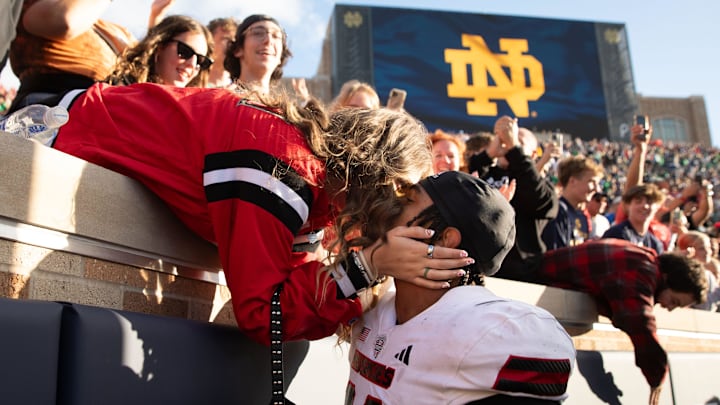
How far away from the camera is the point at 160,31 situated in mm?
2615

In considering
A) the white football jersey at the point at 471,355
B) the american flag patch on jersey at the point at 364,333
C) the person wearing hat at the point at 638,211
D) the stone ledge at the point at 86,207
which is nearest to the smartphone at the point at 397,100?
the person wearing hat at the point at 638,211

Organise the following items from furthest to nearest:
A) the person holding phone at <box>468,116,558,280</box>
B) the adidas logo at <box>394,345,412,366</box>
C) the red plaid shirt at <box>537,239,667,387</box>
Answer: the person holding phone at <box>468,116,558,280</box>
the red plaid shirt at <box>537,239,667,387</box>
the adidas logo at <box>394,345,412,366</box>

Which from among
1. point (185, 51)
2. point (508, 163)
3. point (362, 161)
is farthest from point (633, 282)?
point (185, 51)

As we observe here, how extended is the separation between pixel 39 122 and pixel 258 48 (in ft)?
4.46

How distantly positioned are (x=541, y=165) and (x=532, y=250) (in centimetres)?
120

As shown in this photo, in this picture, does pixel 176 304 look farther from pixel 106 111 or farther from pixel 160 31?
pixel 160 31

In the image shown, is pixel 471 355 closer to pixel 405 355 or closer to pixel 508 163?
pixel 405 355

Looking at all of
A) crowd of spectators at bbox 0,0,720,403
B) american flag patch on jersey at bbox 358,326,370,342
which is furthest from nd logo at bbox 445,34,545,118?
american flag patch on jersey at bbox 358,326,370,342

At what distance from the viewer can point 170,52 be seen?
2.63 metres

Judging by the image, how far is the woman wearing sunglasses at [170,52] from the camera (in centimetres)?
256

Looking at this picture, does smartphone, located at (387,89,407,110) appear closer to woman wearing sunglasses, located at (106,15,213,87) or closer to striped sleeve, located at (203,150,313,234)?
woman wearing sunglasses, located at (106,15,213,87)

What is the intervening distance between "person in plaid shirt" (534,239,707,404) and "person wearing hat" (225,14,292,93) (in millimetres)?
1886

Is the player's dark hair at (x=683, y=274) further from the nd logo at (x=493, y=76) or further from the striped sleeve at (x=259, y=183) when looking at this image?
the nd logo at (x=493, y=76)

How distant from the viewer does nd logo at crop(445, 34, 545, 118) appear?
23.6 meters
